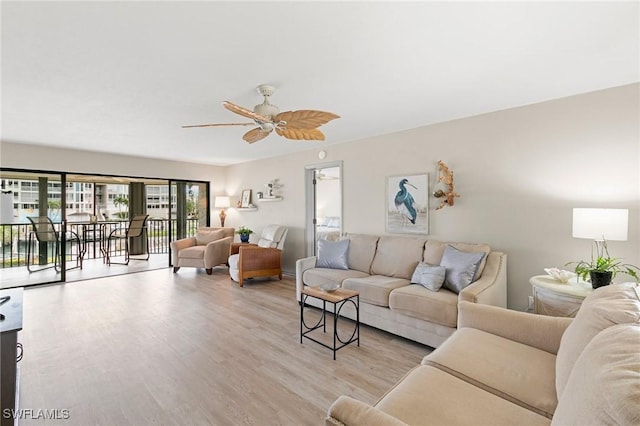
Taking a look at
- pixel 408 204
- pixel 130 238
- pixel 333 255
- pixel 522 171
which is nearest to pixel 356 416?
pixel 333 255

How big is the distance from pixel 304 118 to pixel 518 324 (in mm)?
2081

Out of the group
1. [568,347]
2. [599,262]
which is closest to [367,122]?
[599,262]

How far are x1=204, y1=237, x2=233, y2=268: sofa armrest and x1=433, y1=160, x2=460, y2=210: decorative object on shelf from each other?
13.8 feet

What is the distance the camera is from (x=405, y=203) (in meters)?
3.93

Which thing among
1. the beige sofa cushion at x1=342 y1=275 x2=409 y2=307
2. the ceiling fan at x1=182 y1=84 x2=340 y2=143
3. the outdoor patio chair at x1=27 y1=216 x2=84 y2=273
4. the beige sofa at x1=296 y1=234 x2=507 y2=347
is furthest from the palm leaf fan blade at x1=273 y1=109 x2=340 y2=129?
the outdoor patio chair at x1=27 y1=216 x2=84 y2=273

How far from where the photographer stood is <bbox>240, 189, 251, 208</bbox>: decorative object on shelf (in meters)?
6.49

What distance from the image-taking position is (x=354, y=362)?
96.2 inches

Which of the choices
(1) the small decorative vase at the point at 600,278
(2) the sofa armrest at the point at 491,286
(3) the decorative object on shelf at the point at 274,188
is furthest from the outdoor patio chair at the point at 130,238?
(1) the small decorative vase at the point at 600,278

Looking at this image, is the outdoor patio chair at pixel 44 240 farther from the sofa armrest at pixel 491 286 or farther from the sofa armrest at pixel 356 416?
the sofa armrest at pixel 491 286

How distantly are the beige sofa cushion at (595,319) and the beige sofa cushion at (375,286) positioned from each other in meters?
1.68

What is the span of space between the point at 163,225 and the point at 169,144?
388cm

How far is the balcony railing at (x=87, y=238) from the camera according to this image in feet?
16.1

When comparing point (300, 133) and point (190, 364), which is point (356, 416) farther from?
point (300, 133)

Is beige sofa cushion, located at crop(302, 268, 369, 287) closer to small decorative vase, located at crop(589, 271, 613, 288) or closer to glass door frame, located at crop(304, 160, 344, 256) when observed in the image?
glass door frame, located at crop(304, 160, 344, 256)
